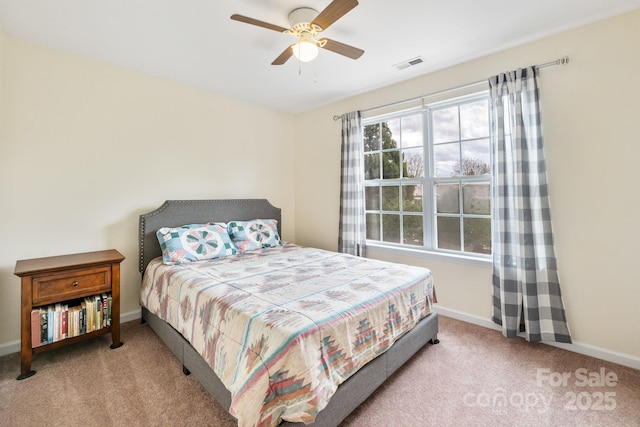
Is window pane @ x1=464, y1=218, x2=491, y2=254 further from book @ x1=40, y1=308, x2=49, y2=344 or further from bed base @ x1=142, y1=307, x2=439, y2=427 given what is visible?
book @ x1=40, y1=308, x2=49, y2=344

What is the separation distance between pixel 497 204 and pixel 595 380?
1.36 metres

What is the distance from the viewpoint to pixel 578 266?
221cm

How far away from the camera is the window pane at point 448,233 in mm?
2914

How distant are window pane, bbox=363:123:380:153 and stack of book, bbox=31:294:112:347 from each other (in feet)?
10.1

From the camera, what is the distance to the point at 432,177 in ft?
10.0

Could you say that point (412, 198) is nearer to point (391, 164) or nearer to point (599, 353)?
point (391, 164)

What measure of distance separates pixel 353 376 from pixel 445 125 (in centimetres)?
254

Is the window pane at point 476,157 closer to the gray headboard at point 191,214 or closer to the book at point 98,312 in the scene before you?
the gray headboard at point 191,214

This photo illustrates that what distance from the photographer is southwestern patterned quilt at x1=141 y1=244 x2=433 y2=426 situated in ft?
4.15

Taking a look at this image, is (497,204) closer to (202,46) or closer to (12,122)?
(202,46)

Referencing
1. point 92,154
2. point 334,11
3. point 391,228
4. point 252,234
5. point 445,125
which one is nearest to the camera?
point 334,11

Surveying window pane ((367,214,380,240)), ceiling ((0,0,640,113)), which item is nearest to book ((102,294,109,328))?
ceiling ((0,0,640,113))

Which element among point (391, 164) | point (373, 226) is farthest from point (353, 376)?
point (391, 164)

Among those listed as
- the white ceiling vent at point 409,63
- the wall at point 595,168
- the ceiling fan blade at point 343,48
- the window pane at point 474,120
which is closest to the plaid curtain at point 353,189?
the white ceiling vent at point 409,63
